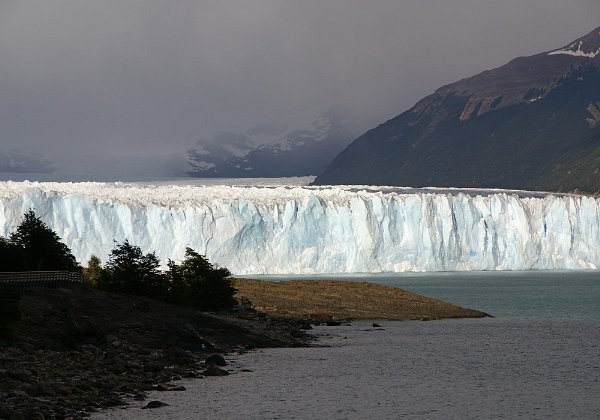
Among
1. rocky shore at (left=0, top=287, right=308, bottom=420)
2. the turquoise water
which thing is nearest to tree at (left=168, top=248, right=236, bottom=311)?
rocky shore at (left=0, top=287, right=308, bottom=420)

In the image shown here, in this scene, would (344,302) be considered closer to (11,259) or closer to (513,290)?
(11,259)

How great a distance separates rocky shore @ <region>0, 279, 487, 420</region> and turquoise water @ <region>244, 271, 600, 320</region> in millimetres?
13967

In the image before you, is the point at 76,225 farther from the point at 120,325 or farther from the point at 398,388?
the point at 398,388

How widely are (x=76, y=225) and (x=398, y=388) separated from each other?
54.0 m

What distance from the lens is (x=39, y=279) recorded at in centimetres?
3634

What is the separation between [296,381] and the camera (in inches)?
1133

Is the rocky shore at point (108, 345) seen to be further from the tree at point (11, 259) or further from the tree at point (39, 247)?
the tree at point (39, 247)

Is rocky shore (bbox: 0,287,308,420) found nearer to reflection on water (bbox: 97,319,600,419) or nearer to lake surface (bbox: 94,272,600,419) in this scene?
lake surface (bbox: 94,272,600,419)

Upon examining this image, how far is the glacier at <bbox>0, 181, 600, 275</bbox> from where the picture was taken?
79.4 metres

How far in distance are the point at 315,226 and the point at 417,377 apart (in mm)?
56528

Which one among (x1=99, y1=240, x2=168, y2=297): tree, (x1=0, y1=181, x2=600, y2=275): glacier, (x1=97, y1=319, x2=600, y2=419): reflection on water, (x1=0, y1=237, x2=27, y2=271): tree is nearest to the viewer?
(x1=97, y1=319, x2=600, y2=419): reflection on water

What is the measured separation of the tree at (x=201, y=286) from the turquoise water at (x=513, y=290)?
15.7 metres

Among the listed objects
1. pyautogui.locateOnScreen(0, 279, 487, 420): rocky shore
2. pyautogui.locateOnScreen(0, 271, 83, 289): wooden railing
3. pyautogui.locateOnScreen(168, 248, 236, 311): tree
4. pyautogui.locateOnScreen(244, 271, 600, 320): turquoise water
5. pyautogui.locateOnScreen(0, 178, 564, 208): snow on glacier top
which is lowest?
pyautogui.locateOnScreen(244, 271, 600, 320): turquoise water

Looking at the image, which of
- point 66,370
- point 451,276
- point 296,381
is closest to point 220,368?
point 296,381
